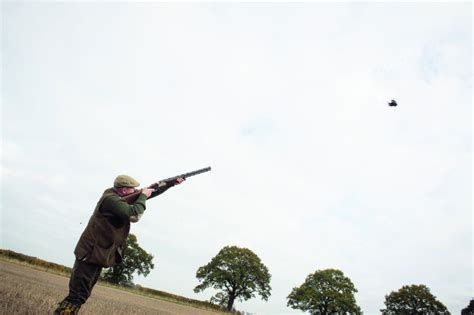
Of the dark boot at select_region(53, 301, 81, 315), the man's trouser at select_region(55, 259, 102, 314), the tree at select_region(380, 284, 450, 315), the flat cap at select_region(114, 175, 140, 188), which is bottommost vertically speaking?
the dark boot at select_region(53, 301, 81, 315)

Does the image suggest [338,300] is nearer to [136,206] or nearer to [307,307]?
[307,307]

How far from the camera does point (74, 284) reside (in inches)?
193

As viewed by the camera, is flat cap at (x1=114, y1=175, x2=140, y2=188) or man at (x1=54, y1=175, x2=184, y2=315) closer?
man at (x1=54, y1=175, x2=184, y2=315)

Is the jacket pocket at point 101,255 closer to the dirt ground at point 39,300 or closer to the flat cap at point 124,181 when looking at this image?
the flat cap at point 124,181

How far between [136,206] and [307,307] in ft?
211

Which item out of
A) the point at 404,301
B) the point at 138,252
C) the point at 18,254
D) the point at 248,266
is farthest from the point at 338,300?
the point at 18,254

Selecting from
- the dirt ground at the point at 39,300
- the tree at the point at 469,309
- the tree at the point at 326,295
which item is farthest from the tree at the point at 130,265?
the tree at the point at 469,309

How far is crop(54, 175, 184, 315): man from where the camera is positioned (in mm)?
4820

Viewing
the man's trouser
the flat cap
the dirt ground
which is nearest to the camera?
the man's trouser

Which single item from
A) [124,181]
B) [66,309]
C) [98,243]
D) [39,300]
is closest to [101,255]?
[98,243]

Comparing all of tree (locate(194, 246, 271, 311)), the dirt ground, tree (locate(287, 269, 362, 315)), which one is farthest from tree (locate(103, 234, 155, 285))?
the dirt ground

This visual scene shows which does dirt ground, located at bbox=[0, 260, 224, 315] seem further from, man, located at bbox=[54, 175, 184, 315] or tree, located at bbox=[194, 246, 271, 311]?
tree, located at bbox=[194, 246, 271, 311]

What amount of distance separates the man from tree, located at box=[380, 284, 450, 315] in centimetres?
7009

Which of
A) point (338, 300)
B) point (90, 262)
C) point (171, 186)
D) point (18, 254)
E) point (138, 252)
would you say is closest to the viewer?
point (90, 262)
